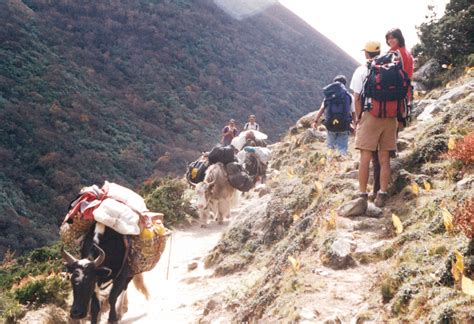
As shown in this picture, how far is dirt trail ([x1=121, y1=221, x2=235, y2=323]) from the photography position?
645cm

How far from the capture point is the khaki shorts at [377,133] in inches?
211

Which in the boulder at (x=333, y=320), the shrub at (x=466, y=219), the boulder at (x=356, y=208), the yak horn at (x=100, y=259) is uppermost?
the shrub at (x=466, y=219)

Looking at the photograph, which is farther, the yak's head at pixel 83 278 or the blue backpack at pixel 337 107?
the blue backpack at pixel 337 107

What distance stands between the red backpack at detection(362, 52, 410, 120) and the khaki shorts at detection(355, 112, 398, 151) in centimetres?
12

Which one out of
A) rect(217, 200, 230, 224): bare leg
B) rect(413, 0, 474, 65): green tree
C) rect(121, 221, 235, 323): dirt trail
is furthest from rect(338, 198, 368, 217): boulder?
rect(413, 0, 474, 65): green tree

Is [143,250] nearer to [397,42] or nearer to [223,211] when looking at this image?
[397,42]

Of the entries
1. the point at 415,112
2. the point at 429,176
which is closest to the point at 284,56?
the point at 415,112

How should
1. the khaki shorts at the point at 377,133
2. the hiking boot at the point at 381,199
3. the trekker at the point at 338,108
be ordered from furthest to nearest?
1. the trekker at the point at 338,108
2. the hiking boot at the point at 381,199
3. the khaki shorts at the point at 377,133

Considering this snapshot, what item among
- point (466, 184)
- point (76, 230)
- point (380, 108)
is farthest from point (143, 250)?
point (466, 184)

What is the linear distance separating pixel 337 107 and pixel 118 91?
23323 millimetres

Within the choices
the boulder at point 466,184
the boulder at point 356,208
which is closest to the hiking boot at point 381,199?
the boulder at point 356,208

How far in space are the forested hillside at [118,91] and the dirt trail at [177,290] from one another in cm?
876

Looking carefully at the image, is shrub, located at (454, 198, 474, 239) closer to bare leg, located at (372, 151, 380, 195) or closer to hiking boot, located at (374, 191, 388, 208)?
hiking boot, located at (374, 191, 388, 208)

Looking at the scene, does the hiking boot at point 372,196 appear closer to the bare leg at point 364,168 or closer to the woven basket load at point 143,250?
the bare leg at point 364,168
